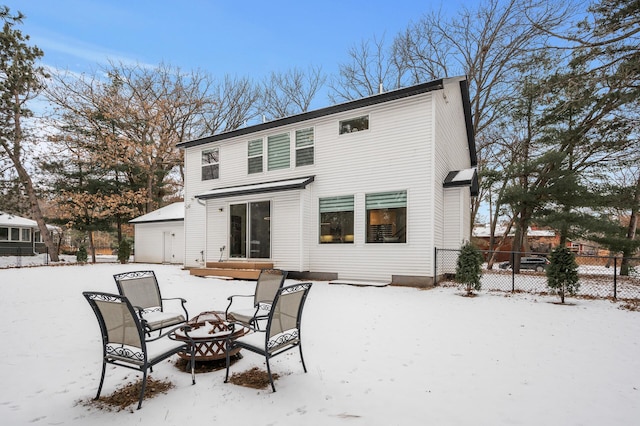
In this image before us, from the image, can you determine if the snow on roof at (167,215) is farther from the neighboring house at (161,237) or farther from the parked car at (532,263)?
the parked car at (532,263)

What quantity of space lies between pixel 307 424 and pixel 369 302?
17.3ft

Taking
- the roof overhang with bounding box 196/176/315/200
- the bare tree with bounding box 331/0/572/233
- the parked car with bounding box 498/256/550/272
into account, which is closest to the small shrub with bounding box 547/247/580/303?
the roof overhang with bounding box 196/176/315/200

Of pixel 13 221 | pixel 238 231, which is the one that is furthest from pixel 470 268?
pixel 13 221

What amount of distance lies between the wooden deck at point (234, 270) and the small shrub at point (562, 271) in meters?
8.08

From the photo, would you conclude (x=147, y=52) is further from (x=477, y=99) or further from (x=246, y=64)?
(x=477, y=99)

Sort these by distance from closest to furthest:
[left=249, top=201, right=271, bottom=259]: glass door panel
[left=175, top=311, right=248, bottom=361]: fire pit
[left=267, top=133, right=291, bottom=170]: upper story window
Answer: [left=175, top=311, right=248, bottom=361]: fire pit
[left=249, top=201, right=271, bottom=259]: glass door panel
[left=267, top=133, right=291, bottom=170]: upper story window

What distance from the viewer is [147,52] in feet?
79.2

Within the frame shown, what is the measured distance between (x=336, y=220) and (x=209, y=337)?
8026mm

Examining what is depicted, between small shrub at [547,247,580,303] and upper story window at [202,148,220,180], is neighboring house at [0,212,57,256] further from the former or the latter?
small shrub at [547,247,580,303]

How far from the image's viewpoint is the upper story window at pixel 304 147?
39.6 ft

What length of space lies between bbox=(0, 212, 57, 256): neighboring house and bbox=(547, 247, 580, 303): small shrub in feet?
114

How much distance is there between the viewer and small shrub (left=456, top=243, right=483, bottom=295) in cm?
865

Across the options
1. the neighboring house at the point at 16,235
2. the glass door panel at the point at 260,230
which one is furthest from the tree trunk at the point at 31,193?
the glass door panel at the point at 260,230

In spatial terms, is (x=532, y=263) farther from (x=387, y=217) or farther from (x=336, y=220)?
(x=336, y=220)
